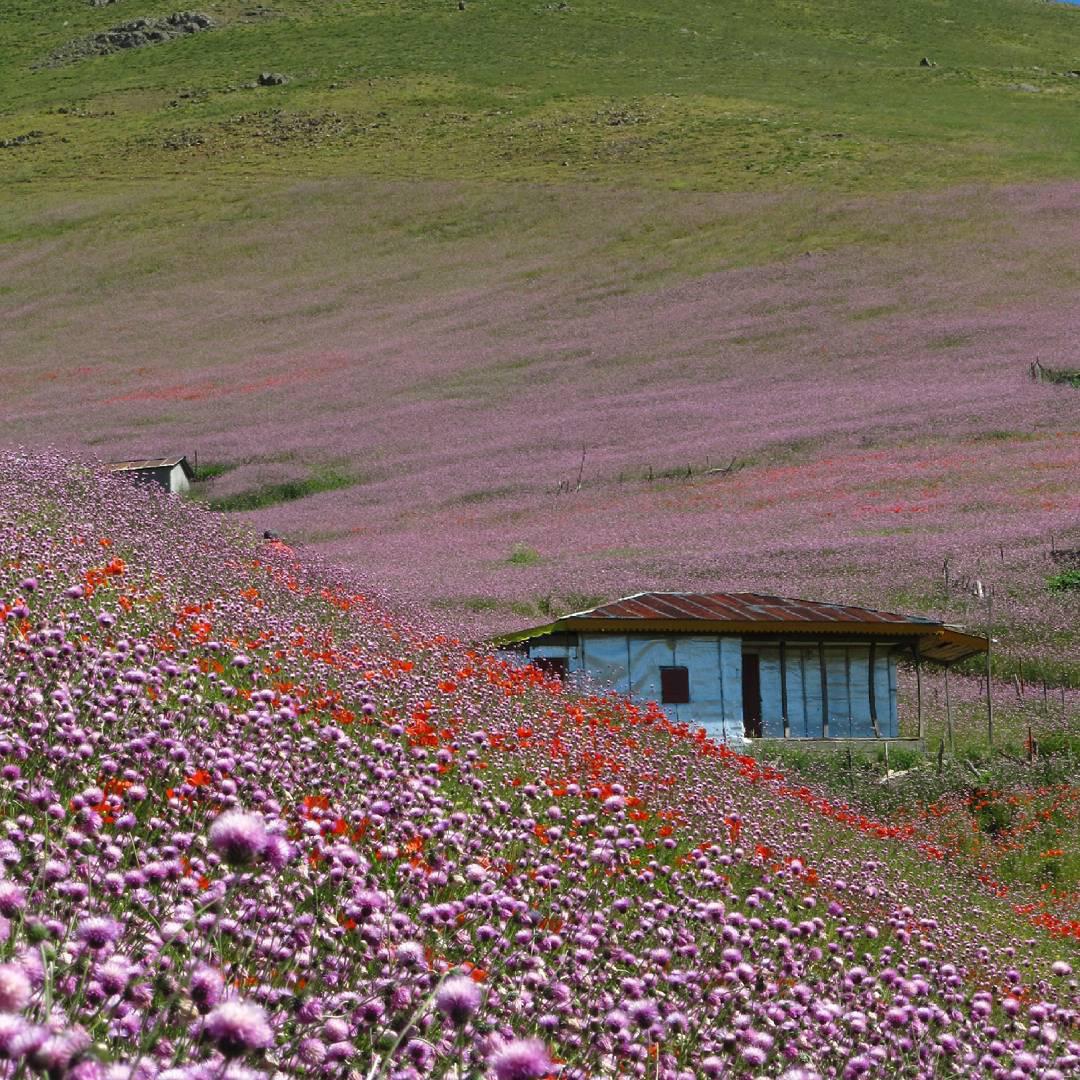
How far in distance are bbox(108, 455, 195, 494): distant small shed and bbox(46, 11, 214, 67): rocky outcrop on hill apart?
79999mm

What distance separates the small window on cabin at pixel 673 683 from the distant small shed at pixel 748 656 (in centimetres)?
1

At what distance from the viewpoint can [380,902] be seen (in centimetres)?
371

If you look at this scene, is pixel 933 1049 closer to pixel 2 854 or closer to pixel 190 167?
pixel 2 854

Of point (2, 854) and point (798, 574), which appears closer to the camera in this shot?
point (2, 854)

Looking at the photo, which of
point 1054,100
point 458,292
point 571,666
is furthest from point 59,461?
point 1054,100

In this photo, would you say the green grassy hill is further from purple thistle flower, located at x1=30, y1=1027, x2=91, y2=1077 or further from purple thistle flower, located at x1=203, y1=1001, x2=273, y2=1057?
purple thistle flower, located at x1=30, y1=1027, x2=91, y2=1077

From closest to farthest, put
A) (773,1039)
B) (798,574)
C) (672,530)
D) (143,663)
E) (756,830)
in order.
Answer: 1. (773,1039)
2. (143,663)
3. (756,830)
4. (798,574)
5. (672,530)

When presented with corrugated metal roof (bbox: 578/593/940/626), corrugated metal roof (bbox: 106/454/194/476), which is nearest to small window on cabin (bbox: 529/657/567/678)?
corrugated metal roof (bbox: 578/593/940/626)

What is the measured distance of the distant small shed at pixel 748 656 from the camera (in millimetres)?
18422

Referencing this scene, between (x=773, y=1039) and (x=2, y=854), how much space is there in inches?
93.1

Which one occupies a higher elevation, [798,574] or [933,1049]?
[933,1049]

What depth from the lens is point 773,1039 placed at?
4.46 m

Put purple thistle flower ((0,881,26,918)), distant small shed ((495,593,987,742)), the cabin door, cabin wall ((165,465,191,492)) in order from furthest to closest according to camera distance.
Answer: cabin wall ((165,465,191,492)), the cabin door, distant small shed ((495,593,987,742)), purple thistle flower ((0,881,26,918))

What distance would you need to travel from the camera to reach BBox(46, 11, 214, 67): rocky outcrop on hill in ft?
348
